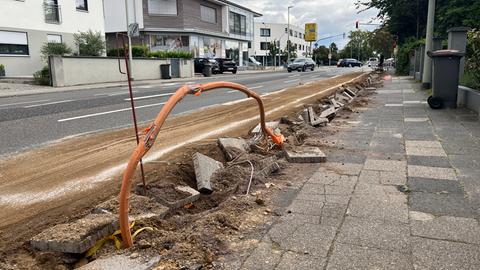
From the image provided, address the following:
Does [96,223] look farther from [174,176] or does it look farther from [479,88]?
[479,88]

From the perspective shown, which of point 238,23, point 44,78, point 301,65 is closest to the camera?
point 44,78

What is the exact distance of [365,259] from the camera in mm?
3031

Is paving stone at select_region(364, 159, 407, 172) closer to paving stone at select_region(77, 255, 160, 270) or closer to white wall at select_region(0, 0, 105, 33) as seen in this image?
paving stone at select_region(77, 255, 160, 270)

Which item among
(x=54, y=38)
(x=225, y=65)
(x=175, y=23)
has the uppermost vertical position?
(x=175, y=23)

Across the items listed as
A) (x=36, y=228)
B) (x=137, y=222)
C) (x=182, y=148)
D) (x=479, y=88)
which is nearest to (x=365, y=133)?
(x=182, y=148)

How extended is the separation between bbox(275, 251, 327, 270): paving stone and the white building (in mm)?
84472

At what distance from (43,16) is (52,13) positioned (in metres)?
1.03

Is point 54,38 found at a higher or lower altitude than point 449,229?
higher

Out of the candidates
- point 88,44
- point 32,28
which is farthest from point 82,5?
point 32,28

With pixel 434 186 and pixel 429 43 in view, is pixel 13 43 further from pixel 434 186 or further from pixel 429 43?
pixel 434 186

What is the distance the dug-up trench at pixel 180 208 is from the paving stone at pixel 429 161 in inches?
55.4

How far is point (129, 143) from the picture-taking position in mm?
7348

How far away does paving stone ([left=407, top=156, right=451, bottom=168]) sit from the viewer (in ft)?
18.1

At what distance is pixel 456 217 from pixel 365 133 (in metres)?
4.14
